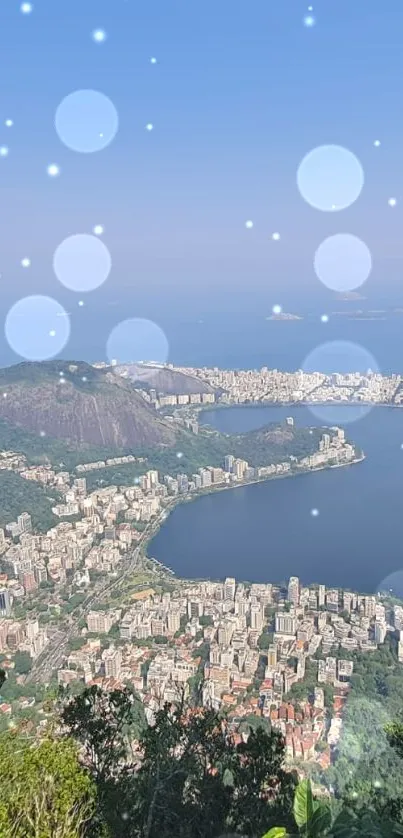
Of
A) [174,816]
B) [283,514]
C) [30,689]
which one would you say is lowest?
[283,514]

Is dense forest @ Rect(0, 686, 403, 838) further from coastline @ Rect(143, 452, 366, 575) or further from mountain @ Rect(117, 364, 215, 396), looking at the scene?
mountain @ Rect(117, 364, 215, 396)

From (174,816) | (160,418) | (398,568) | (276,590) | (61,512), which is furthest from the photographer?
(160,418)

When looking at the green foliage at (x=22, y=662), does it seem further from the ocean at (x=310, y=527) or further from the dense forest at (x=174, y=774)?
the dense forest at (x=174, y=774)

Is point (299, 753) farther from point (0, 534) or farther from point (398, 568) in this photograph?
point (0, 534)

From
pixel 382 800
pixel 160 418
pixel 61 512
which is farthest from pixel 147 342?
pixel 382 800

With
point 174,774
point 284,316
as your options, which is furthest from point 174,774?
point 284,316

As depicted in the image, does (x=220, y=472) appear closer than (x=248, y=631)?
No

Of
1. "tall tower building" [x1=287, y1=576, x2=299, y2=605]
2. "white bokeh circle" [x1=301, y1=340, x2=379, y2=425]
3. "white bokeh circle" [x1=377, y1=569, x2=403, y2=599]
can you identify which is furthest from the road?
"white bokeh circle" [x1=301, y1=340, x2=379, y2=425]
